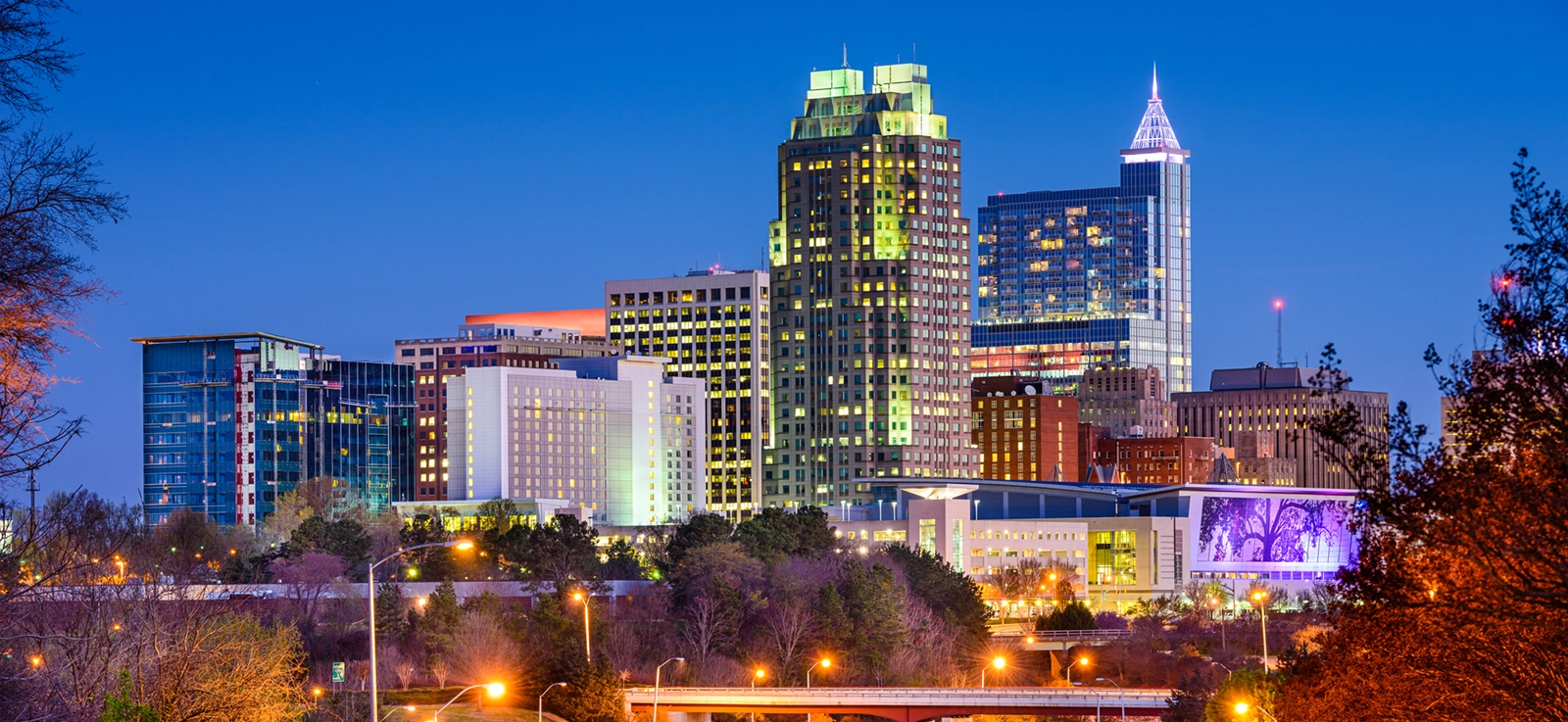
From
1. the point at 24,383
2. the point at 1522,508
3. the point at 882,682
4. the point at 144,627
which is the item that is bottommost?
the point at 882,682

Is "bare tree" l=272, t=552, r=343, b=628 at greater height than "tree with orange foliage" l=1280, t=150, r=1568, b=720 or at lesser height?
lesser

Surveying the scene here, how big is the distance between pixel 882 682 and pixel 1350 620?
86329 millimetres

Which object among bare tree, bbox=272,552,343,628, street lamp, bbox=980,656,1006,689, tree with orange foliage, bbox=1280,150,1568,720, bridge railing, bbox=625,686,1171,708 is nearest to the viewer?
tree with orange foliage, bbox=1280,150,1568,720

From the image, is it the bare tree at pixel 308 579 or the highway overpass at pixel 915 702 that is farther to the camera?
the bare tree at pixel 308 579

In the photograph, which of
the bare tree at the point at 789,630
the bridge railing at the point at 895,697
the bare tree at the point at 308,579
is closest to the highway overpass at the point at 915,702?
the bridge railing at the point at 895,697

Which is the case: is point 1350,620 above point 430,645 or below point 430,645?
above

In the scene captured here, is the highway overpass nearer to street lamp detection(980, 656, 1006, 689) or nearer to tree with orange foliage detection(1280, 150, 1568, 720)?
street lamp detection(980, 656, 1006, 689)

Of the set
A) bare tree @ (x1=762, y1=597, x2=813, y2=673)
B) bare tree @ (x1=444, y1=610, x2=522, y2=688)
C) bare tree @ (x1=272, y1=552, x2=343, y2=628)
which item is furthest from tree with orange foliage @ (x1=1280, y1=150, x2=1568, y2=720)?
bare tree @ (x1=272, y1=552, x2=343, y2=628)

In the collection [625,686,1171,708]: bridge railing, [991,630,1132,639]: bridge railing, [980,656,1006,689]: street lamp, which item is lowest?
[991,630,1132,639]: bridge railing

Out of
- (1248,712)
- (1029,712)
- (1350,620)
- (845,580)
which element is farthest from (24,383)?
(845,580)

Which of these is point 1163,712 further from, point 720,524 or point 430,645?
point 720,524

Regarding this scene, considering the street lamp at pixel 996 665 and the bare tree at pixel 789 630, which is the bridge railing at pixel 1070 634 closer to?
the street lamp at pixel 996 665

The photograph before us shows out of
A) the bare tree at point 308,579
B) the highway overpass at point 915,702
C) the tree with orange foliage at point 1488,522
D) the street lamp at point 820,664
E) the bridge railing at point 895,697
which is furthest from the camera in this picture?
the bare tree at point 308,579

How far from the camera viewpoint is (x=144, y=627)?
64250 millimetres
